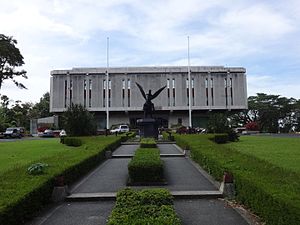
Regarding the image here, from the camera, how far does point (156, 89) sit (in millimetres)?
66188

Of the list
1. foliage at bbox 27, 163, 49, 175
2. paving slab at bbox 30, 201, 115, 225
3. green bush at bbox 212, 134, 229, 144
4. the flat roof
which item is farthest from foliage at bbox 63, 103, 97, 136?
the flat roof

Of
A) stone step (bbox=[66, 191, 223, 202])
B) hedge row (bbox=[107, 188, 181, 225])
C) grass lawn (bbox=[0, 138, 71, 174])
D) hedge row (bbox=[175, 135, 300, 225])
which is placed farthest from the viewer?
grass lawn (bbox=[0, 138, 71, 174])

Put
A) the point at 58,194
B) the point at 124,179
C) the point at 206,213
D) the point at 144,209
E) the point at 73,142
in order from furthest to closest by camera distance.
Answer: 1. the point at 73,142
2. the point at 124,179
3. the point at 58,194
4. the point at 206,213
5. the point at 144,209

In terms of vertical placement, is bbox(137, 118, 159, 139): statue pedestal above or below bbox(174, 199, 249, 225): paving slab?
above

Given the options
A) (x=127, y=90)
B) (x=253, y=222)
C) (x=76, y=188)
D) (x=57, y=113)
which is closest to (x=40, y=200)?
(x=76, y=188)

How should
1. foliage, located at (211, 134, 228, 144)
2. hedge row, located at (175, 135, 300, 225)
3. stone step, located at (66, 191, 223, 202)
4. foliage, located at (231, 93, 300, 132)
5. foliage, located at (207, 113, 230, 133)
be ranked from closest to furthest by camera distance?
hedge row, located at (175, 135, 300, 225) → stone step, located at (66, 191, 223, 202) → foliage, located at (211, 134, 228, 144) → foliage, located at (207, 113, 230, 133) → foliage, located at (231, 93, 300, 132)

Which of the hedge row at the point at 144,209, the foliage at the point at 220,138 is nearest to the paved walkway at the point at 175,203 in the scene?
the hedge row at the point at 144,209

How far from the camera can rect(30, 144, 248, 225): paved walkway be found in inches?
300

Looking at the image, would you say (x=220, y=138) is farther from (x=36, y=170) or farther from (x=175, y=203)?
(x=36, y=170)

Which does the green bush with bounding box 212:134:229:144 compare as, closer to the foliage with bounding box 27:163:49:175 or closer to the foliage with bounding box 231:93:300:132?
the foliage with bounding box 27:163:49:175

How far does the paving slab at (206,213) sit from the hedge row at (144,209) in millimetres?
730

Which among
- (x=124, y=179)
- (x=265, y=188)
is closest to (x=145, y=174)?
(x=124, y=179)

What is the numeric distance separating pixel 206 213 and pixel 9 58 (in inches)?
1974

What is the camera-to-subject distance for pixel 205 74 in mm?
66625
